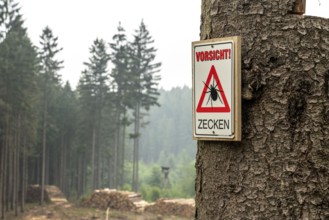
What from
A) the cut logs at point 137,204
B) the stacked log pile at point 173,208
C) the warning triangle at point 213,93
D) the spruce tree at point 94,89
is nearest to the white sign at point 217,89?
the warning triangle at point 213,93

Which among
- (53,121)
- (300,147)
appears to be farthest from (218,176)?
(53,121)

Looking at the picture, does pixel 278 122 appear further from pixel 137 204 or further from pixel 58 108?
pixel 58 108

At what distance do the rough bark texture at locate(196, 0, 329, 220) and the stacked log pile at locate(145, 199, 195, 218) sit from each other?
75.3 feet

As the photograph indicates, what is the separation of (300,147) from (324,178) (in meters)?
0.12

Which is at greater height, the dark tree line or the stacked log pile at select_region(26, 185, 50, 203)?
the dark tree line

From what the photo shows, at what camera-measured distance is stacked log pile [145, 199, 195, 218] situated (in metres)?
24.5

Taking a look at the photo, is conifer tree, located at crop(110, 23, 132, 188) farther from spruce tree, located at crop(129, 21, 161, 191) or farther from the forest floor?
the forest floor

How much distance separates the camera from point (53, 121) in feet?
130

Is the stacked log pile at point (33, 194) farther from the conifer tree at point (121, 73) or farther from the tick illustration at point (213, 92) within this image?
the tick illustration at point (213, 92)

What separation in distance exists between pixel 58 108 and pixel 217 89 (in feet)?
135

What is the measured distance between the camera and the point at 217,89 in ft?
5.26

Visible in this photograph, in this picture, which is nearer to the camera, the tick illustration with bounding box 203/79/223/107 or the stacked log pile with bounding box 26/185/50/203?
the tick illustration with bounding box 203/79/223/107

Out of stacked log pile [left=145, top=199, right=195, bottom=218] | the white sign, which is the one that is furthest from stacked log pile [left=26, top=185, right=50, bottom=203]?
the white sign

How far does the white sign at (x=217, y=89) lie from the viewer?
1.58m
